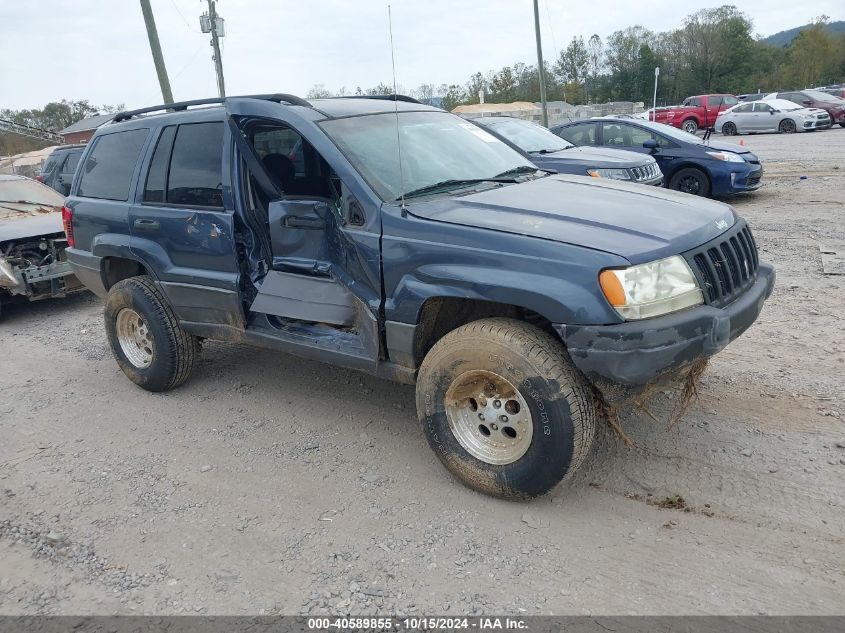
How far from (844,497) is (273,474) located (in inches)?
115

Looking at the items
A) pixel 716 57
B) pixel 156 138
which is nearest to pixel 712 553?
pixel 156 138

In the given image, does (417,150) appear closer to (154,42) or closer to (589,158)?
(589,158)

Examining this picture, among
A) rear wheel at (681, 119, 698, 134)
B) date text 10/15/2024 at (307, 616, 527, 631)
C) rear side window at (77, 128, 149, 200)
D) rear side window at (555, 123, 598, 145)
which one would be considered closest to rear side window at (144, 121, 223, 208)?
rear side window at (77, 128, 149, 200)

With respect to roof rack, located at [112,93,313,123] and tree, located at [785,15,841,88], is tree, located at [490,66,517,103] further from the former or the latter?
roof rack, located at [112,93,313,123]

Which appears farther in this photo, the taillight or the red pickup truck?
the red pickup truck

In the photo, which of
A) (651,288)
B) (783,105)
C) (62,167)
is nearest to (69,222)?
(651,288)

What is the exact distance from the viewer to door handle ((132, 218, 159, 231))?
4.62 m

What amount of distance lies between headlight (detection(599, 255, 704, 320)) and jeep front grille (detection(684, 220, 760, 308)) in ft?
0.26

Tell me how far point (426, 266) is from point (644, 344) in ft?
3.61

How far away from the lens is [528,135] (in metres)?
10.2

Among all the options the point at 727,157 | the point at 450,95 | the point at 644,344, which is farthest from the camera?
the point at 450,95

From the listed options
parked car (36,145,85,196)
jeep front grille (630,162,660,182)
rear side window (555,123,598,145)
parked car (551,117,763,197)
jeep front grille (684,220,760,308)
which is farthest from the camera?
parked car (36,145,85,196)

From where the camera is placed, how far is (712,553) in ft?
9.52

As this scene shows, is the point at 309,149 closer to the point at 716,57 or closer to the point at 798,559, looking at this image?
the point at 798,559
